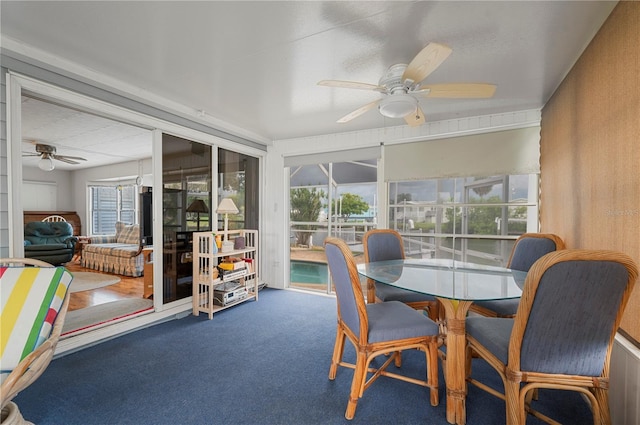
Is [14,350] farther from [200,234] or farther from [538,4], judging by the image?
[538,4]

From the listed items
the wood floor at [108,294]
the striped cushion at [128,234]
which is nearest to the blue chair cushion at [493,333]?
the wood floor at [108,294]

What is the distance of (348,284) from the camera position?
64.5 inches

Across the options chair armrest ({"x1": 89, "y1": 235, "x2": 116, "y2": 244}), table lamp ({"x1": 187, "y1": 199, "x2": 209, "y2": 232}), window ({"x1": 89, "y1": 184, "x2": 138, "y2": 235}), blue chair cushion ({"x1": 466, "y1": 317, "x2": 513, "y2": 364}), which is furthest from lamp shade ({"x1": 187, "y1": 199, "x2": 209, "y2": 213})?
window ({"x1": 89, "y1": 184, "x2": 138, "y2": 235})

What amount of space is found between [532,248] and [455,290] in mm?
1232

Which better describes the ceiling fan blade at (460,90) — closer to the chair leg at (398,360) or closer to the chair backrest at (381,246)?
the chair backrest at (381,246)

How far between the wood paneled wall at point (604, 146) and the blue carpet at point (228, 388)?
1.15m

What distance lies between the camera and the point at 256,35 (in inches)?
74.0

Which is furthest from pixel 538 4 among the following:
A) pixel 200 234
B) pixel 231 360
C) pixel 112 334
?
pixel 112 334

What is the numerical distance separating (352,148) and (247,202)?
1.86 meters

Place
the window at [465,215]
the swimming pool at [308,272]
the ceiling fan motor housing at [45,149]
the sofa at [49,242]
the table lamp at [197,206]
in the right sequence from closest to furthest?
1. the window at [465,215]
2. the table lamp at [197,206]
3. the ceiling fan motor housing at [45,149]
4. the swimming pool at [308,272]
5. the sofa at [49,242]

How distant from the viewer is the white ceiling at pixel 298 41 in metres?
1.64

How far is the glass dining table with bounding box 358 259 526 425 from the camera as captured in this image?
162 centimetres

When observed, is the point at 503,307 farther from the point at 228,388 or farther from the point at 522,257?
the point at 228,388

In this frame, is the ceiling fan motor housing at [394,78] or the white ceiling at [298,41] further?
the ceiling fan motor housing at [394,78]
